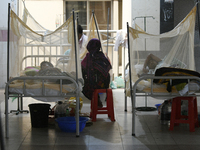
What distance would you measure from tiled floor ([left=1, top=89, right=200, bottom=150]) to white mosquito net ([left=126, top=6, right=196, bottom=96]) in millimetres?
636

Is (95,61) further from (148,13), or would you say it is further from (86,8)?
(86,8)

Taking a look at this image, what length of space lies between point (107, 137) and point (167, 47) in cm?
137

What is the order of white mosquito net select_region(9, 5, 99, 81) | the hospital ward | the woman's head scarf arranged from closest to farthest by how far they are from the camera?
the hospital ward, white mosquito net select_region(9, 5, 99, 81), the woman's head scarf

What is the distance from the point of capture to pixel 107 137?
9.98 feet

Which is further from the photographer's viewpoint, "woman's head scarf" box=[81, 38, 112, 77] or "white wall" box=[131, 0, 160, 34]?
"white wall" box=[131, 0, 160, 34]

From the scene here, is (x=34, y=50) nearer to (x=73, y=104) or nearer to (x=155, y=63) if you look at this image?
(x=73, y=104)

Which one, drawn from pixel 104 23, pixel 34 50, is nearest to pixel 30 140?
pixel 34 50

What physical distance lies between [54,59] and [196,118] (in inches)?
71.8

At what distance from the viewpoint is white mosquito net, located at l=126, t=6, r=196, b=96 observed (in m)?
3.48

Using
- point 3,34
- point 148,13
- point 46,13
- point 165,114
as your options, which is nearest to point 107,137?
point 165,114

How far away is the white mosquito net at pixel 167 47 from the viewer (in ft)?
11.4

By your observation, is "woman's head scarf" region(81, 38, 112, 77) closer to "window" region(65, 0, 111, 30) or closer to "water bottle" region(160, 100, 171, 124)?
"water bottle" region(160, 100, 171, 124)

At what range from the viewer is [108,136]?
3.08 m

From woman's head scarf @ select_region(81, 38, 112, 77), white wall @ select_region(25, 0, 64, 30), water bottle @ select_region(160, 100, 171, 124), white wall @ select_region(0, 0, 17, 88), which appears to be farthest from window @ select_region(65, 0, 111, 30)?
water bottle @ select_region(160, 100, 171, 124)
